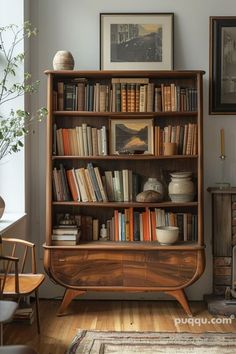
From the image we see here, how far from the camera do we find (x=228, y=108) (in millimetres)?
4508

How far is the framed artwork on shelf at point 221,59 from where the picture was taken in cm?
449

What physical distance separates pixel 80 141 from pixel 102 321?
1.40 metres

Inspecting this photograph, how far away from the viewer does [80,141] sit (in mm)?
4340

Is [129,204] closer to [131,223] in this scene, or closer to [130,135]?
[131,223]

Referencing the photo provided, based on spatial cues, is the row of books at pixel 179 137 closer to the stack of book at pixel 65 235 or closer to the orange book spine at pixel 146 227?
the orange book spine at pixel 146 227

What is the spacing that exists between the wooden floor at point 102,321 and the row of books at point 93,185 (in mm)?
879

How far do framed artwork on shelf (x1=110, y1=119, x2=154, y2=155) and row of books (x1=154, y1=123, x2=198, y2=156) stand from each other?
9 centimetres

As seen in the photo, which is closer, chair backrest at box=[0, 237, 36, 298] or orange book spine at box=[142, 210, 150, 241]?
chair backrest at box=[0, 237, 36, 298]

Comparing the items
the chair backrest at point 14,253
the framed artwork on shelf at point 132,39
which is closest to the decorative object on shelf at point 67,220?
the chair backrest at point 14,253

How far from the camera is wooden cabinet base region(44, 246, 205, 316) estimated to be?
4.17 m

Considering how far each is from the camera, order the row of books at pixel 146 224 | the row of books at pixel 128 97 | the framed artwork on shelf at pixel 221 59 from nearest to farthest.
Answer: the row of books at pixel 128 97 → the row of books at pixel 146 224 → the framed artwork on shelf at pixel 221 59

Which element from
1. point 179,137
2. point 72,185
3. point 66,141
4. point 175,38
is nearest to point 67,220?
point 72,185

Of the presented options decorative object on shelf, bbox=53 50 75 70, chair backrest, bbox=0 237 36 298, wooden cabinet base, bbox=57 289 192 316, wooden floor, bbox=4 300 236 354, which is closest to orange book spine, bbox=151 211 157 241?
wooden cabinet base, bbox=57 289 192 316

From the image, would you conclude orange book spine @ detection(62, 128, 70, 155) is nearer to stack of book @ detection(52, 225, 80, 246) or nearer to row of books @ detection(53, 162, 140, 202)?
row of books @ detection(53, 162, 140, 202)
